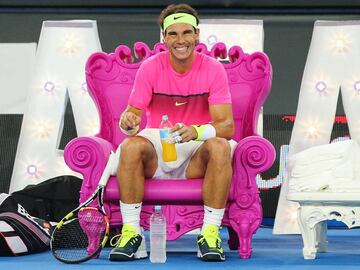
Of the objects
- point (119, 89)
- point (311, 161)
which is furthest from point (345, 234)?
point (119, 89)

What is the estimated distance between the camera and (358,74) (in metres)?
5.26

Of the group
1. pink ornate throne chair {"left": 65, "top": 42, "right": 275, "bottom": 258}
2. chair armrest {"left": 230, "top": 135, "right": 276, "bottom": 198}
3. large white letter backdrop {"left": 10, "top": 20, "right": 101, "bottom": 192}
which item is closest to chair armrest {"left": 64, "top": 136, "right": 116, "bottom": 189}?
pink ornate throne chair {"left": 65, "top": 42, "right": 275, "bottom": 258}

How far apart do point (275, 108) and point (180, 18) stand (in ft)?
7.27

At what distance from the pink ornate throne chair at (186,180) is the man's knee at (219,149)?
0.63 feet

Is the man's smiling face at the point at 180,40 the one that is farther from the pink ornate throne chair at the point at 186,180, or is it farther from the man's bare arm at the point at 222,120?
the pink ornate throne chair at the point at 186,180

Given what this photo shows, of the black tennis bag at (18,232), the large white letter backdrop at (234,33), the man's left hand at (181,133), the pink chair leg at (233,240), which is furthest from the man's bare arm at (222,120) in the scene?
the large white letter backdrop at (234,33)

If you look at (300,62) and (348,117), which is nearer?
(348,117)

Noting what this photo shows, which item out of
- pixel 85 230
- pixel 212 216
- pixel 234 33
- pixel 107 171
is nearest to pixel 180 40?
pixel 107 171

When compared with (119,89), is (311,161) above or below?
below

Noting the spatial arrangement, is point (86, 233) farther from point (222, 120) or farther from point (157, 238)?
point (222, 120)

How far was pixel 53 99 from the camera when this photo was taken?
5480 millimetres

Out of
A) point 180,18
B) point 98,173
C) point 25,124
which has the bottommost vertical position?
point 98,173

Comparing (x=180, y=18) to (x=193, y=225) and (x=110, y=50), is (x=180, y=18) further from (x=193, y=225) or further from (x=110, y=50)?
(x=110, y=50)

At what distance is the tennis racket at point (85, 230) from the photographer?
316cm
